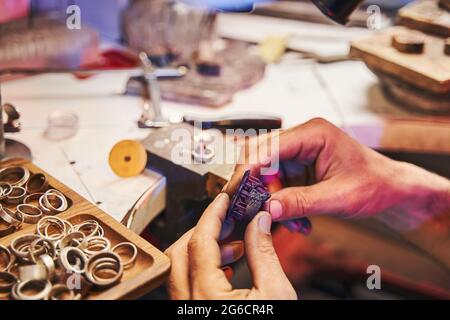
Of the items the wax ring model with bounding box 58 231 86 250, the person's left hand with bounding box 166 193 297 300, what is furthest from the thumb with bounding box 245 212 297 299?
the wax ring model with bounding box 58 231 86 250

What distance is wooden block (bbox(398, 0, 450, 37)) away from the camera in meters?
1.23

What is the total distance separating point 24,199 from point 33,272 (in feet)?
0.53

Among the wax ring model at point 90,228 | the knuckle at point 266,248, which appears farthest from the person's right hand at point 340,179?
the wax ring model at point 90,228

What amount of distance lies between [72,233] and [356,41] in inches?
29.8

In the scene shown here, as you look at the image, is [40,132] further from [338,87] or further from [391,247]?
[391,247]

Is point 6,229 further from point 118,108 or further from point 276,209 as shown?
point 118,108

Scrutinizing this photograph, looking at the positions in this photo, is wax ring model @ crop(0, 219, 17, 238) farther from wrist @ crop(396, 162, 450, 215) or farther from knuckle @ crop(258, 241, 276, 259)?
wrist @ crop(396, 162, 450, 215)

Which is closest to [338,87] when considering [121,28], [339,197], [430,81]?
[430,81]

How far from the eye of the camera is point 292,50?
1535mm

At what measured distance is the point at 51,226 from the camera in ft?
2.53

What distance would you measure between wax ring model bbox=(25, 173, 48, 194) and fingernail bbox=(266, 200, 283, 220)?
12.7 inches

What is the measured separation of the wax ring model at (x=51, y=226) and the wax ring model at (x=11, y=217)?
0.03 m

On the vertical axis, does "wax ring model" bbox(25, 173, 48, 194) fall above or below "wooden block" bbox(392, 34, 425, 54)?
below

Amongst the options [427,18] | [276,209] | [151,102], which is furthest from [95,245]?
[427,18]
